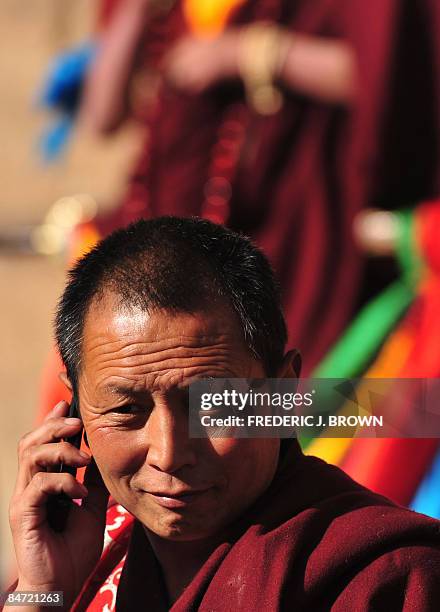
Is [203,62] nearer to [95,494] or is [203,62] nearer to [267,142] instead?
[267,142]

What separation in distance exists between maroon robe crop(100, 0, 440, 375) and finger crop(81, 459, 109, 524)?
161 centimetres

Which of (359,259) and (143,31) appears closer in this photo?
(359,259)

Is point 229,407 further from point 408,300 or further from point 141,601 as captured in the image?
point 408,300

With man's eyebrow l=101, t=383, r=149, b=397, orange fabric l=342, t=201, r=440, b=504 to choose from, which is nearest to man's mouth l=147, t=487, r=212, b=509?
man's eyebrow l=101, t=383, r=149, b=397

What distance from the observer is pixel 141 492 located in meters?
1.21

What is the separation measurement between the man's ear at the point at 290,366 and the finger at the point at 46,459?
0.77 feet

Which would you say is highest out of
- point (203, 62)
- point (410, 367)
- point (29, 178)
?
point (29, 178)

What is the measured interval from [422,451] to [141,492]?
1108mm

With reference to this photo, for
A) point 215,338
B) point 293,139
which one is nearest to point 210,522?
point 215,338

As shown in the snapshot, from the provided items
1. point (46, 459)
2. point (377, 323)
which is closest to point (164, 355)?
point (46, 459)

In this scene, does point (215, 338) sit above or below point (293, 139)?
below

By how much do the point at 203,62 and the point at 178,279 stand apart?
2289mm

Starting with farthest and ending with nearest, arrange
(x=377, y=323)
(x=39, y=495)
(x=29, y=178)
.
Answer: (x=29, y=178) < (x=377, y=323) < (x=39, y=495)

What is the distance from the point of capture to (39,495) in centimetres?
129
